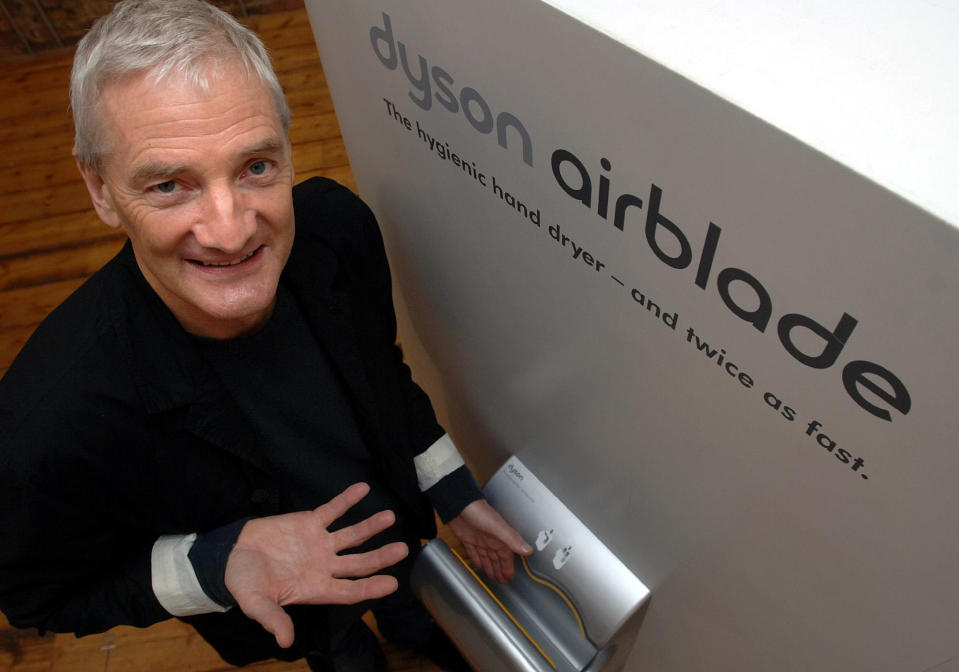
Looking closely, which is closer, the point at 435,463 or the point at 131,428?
the point at 131,428

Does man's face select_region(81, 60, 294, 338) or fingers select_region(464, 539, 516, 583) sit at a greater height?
man's face select_region(81, 60, 294, 338)

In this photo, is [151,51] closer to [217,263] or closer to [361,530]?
[217,263]

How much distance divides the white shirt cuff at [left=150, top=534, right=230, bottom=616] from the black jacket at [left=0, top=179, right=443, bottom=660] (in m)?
0.02

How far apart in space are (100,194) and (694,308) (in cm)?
61

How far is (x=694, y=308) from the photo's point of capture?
62cm

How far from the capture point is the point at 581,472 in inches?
41.3

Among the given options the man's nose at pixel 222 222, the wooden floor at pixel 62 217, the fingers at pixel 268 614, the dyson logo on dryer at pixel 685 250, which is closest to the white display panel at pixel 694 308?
the dyson logo on dryer at pixel 685 250

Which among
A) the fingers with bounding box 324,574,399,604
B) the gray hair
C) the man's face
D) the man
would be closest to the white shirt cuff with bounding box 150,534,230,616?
the man

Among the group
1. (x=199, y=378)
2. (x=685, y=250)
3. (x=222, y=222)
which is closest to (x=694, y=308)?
(x=685, y=250)

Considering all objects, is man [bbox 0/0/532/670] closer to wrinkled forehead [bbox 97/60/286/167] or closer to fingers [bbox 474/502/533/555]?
wrinkled forehead [bbox 97/60/286/167]

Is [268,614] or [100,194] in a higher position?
[100,194]

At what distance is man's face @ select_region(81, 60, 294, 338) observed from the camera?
2.23ft

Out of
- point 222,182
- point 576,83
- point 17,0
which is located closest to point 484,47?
point 576,83

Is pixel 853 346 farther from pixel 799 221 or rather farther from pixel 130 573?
pixel 130 573
